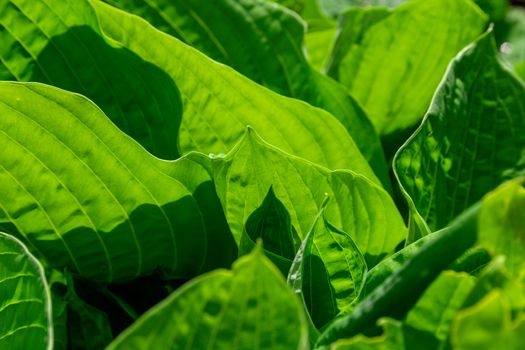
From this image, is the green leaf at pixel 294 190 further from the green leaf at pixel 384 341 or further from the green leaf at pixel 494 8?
the green leaf at pixel 494 8

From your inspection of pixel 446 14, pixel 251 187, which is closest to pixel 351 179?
pixel 251 187

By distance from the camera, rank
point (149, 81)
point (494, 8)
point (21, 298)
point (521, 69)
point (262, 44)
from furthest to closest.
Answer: point (494, 8) → point (521, 69) → point (262, 44) → point (149, 81) → point (21, 298)

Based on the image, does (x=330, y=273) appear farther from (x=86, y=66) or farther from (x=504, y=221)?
(x=86, y=66)

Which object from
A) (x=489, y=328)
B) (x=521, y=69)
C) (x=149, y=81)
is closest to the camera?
(x=489, y=328)

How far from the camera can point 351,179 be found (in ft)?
2.49

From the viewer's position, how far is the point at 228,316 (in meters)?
0.51

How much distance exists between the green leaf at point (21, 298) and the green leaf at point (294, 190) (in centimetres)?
17

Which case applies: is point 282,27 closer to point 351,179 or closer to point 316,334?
point 351,179

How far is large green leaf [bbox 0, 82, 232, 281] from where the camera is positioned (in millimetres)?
716

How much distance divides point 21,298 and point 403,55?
1.89ft

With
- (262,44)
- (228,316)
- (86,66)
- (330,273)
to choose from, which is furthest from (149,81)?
(228,316)

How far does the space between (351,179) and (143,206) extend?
7.5 inches

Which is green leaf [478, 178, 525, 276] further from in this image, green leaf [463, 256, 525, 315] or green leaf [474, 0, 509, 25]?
green leaf [474, 0, 509, 25]

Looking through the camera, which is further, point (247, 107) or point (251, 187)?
point (247, 107)
